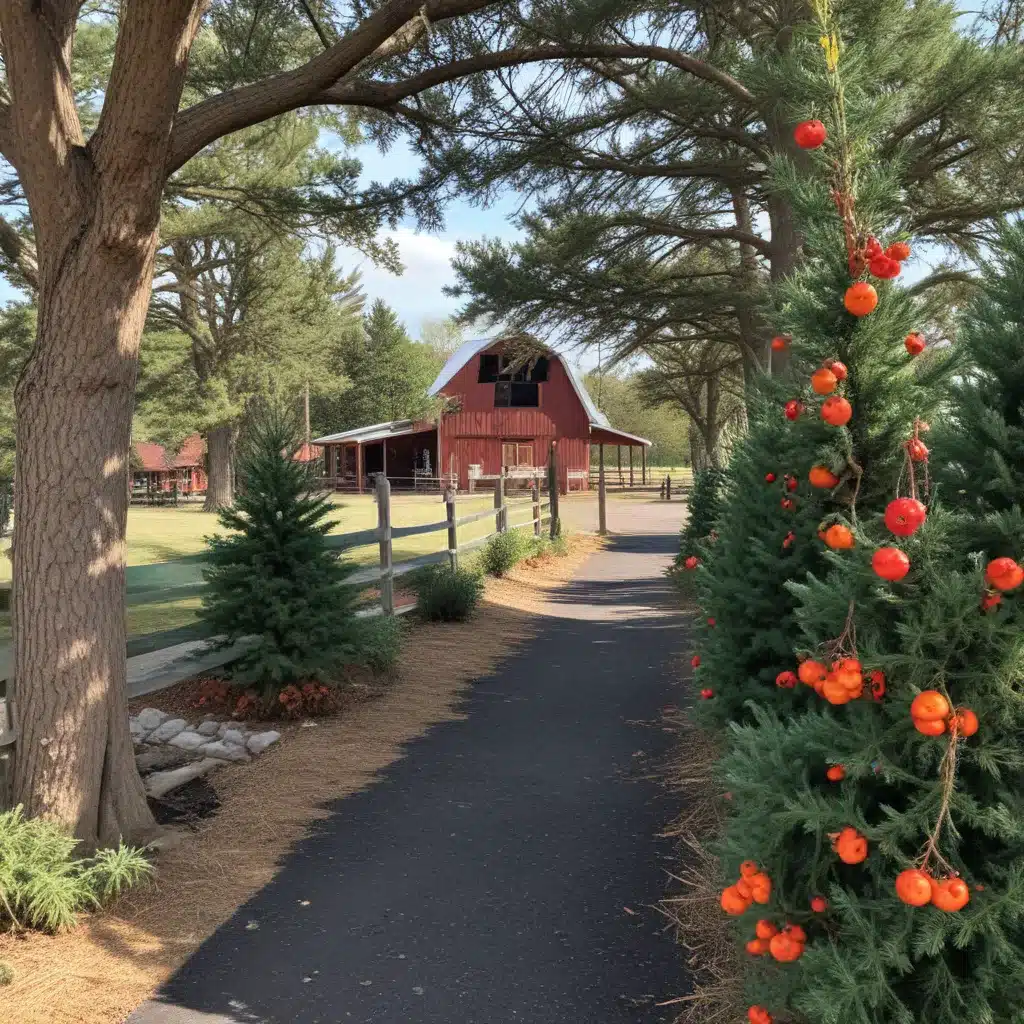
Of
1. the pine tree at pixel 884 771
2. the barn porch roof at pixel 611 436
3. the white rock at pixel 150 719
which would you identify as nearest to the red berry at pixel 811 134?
the pine tree at pixel 884 771

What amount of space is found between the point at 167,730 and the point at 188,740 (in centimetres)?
22

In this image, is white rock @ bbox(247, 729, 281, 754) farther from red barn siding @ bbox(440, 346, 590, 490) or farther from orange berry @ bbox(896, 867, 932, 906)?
red barn siding @ bbox(440, 346, 590, 490)

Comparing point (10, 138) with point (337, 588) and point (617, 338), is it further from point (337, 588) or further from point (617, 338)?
point (617, 338)

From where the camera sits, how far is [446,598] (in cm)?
1051

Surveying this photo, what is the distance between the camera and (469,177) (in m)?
7.55

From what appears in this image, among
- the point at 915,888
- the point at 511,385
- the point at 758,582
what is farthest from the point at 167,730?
the point at 511,385

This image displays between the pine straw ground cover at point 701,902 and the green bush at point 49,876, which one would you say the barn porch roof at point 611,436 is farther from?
the green bush at point 49,876

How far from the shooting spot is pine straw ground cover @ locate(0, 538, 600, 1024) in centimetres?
319

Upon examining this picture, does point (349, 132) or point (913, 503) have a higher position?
point (349, 132)

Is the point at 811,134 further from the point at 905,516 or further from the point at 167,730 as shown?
the point at 167,730

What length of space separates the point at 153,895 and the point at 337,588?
294 cm

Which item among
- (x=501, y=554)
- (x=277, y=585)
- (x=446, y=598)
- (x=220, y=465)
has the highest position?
A: (x=220, y=465)

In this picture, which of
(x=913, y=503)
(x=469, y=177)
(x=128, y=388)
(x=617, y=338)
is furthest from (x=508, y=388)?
(x=913, y=503)

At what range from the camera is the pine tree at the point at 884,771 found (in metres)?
2.01
